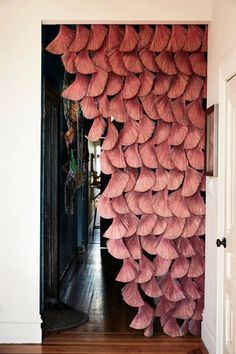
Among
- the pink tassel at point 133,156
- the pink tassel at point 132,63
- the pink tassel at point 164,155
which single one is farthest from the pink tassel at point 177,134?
the pink tassel at point 132,63

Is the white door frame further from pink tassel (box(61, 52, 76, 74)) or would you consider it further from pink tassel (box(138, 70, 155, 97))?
pink tassel (box(61, 52, 76, 74))

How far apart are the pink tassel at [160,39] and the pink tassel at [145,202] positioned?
1.10m

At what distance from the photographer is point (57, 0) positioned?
343 centimetres

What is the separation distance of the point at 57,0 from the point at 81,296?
9.71ft

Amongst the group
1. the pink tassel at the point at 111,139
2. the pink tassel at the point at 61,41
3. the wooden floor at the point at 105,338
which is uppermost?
the pink tassel at the point at 61,41

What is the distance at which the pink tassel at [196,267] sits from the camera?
12.0ft

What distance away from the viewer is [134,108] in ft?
11.8

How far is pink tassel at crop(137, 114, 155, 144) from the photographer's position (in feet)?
11.7

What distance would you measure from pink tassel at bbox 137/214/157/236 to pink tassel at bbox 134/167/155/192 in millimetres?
219

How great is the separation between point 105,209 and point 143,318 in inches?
36.0

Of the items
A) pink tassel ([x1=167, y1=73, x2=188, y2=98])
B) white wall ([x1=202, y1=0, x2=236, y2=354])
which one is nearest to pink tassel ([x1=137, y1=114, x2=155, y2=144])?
pink tassel ([x1=167, y1=73, x2=188, y2=98])

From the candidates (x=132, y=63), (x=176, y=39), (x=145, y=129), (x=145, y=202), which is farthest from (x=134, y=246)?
(x=176, y=39)

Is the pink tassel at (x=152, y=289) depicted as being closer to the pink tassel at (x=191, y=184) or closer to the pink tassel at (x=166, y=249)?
the pink tassel at (x=166, y=249)

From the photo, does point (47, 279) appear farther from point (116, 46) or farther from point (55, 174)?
point (116, 46)
